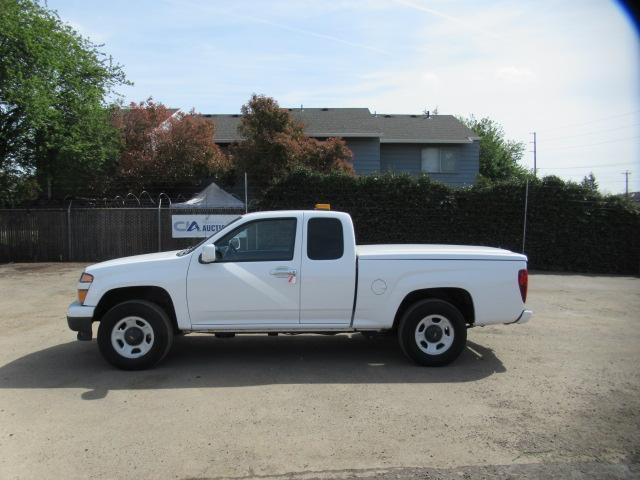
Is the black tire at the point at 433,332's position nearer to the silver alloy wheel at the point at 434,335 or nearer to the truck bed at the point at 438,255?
the silver alloy wheel at the point at 434,335

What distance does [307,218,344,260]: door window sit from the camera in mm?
6523

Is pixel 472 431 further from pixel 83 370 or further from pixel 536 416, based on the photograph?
pixel 83 370

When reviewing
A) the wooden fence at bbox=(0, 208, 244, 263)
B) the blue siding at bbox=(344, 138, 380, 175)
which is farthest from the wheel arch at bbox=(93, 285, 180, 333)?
the blue siding at bbox=(344, 138, 380, 175)

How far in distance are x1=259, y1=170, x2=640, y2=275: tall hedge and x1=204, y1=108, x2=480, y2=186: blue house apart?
8.35 meters

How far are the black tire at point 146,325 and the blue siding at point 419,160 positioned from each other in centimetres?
1989

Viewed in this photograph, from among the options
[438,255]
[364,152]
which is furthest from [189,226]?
[438,255]

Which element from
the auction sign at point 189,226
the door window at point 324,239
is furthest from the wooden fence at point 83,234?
the door window at point 324,239

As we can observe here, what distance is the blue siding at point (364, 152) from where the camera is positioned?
23984 mm

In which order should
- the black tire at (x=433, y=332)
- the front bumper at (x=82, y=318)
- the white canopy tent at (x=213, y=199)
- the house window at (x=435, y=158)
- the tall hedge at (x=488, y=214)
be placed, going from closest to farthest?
the front bumper at (x=82, y=318)
the black tire at (x=433, y=332)
the tall hedge at (x=488, y=214)
the white canopy tent at (x=213, y=199)
the house window at (x=435, y=158)

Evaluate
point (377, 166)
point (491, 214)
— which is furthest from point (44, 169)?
point (491, 214)

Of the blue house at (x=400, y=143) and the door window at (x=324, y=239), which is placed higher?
the blue house at (x=400, y=143)

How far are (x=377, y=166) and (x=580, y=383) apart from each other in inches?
742

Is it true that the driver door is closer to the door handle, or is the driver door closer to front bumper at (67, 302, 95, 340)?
the door handle

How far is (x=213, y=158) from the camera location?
70.8 ft
